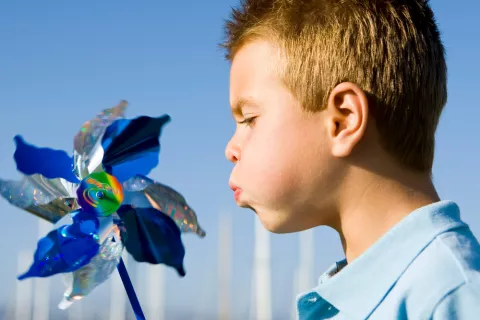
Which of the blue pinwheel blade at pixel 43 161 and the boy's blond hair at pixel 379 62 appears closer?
the boy's blond hair at pixel 379 62

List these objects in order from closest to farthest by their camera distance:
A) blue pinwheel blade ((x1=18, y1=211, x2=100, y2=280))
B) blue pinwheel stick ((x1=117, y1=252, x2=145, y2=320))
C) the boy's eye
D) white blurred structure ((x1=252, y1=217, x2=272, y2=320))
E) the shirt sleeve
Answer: the shirt sleeve
the boy's eye
blue pinwheel stick ((x1=117, y1=252, x2=145, y2=320))
blue pinwheel blade ((x1=18, y1=211, x2=100, y2=280))
white blurred structure ((x1=252, y1=217, x2=272, y2=320))

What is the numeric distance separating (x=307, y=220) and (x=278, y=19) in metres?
0.39

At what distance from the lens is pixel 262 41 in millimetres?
1660

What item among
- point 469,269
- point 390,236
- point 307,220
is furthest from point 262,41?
point 469,269

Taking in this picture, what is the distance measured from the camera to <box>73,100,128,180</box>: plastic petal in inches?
84.5

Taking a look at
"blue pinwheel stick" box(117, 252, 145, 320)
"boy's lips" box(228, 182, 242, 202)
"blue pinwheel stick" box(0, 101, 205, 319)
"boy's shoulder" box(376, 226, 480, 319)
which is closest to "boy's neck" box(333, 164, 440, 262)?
"boy's shoulder" box(376, 226, 480, 319)

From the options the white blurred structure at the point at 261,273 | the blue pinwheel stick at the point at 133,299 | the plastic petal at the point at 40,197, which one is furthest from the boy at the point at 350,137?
the white blurred structure at the point at 261,273

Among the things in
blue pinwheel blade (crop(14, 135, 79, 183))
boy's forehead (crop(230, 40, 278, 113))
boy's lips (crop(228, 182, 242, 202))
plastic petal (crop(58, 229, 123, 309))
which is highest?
boy's forehead (crop(230, 40, 278, 113))

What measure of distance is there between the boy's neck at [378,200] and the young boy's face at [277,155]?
42 mm

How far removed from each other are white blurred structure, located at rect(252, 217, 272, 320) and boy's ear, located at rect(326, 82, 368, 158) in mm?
16434

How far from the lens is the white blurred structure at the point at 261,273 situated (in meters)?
18.0

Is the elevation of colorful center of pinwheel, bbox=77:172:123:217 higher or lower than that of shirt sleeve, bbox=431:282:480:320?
higher

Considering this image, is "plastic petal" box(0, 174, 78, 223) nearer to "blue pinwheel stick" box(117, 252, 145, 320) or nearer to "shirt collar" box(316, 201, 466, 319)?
"blue pinwheel stick" box(117, 252, 145, 320)

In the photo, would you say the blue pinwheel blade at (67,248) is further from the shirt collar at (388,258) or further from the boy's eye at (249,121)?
the shirt collar at (388,258)
